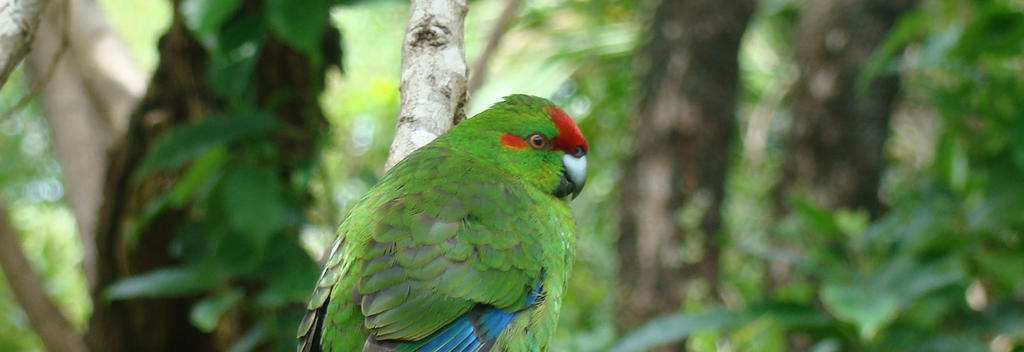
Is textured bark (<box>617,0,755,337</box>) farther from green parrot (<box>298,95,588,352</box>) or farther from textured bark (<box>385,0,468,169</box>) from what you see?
textured bark (<box>385,0,468,169</box>)

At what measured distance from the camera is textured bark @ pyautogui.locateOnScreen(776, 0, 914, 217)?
4012 millimetres

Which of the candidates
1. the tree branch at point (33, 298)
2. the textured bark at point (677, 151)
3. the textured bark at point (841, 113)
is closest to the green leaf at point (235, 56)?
the tree branch at point (33, 298)

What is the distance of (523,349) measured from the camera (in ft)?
5.90

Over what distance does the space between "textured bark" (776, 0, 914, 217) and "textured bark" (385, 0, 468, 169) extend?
2.65 meters

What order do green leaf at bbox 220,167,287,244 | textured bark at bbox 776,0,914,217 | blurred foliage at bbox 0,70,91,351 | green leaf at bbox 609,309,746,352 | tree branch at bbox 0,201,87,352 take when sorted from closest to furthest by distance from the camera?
green leaf at bbox 220,167,287,244 < green leaf at bbox 609,309,746,352 < tree branch at bbox 0,201,87,352 < textured bark at bbox 776,0,914,217 < blurred foliage at bbox 0,70,91,351

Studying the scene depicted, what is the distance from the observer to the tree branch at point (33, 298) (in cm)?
346

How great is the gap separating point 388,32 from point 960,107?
4.76 metres

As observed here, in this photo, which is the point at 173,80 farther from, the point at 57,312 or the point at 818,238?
the point at 818,238

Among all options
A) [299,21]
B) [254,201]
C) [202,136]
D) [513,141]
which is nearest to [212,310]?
[254,201]

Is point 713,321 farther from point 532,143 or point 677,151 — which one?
Answer: point 677,151

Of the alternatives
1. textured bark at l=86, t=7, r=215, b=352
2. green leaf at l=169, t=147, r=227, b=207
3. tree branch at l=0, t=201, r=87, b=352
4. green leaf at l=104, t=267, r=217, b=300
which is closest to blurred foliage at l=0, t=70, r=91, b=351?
tree branch at l=0, t=201, r=87, b=352

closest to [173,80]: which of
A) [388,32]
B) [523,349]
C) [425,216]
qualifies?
[425,216]

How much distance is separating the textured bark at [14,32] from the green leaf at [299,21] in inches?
27.5

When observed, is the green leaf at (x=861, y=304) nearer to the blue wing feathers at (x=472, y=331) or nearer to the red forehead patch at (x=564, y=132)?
the red forehead patch at (x=564, y=132)
